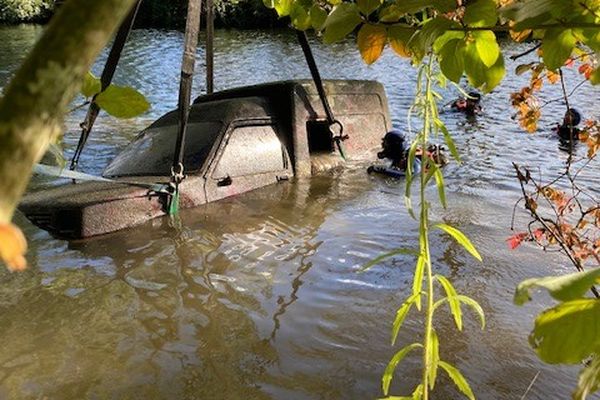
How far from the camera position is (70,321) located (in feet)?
14.4

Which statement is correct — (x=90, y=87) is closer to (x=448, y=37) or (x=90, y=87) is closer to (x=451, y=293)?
(x=448, y=37)

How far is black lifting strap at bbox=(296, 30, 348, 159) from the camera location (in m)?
7.46

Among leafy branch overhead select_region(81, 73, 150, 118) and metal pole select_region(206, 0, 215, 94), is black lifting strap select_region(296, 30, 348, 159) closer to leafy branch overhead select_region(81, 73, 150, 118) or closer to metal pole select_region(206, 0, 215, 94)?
metal pole select_region(206, 0, 215, 94)

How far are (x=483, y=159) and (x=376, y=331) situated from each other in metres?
→ 6.13

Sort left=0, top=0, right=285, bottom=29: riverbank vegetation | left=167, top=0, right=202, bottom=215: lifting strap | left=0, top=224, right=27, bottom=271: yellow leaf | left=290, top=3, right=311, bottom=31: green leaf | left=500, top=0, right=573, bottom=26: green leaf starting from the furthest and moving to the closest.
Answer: left=0, top=0, right=285, bottom=29: riverbank vegetation
left=167, top=0, right=202, bottom=215: lifting strap
left=290, top=3, right=311, bottom=31: green leaf
left=500, top=0, right=573, bottom=26: green leaf
left=0, top=224, right=27, bottom=271: yellow leaf

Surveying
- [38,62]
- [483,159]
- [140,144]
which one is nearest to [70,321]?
[140,144]

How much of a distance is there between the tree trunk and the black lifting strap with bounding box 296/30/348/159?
23.2 ft

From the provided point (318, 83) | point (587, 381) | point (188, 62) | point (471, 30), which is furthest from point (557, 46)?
point (318, 83)

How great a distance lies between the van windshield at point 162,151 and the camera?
269 inches

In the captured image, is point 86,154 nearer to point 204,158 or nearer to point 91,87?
point 204,158

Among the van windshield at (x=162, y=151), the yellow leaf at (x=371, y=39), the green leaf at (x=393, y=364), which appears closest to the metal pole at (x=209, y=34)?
the van windshield at (x=162, y=151)

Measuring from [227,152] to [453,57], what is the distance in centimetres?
582

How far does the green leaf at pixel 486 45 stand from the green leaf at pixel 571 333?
653 mm

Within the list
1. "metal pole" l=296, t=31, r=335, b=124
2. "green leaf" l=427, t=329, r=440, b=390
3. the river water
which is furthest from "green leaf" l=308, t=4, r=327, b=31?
"metal pole" l=296, t=31, r=335, b=124
